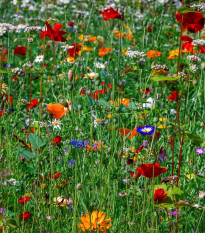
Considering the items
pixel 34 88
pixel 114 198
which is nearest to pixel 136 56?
pixel 114 198

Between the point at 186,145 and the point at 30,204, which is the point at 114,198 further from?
the point at 186,145

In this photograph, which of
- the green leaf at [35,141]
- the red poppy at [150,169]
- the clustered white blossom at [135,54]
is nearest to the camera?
the red poppy at [150,169]

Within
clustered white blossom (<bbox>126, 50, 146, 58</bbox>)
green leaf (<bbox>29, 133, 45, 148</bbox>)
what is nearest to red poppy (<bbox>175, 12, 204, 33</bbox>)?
clustered white blossom (<bbox>126, 50, 146, 58</bbox>)

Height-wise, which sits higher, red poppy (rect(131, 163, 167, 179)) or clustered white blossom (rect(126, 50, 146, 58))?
clustered white blossom (rect(126, 50, 146, 58))

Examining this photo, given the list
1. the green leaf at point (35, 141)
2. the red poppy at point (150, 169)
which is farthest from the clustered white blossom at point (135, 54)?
the red poppy at point (150, 169)

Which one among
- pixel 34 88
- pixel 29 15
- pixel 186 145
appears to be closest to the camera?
pixel 186 145

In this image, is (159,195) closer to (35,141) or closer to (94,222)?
(94,222)

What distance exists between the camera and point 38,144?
125 cm

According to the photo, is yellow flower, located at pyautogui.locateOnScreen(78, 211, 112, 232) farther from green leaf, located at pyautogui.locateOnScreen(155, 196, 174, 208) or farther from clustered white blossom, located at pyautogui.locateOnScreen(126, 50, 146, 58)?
clustered white blossom, located at pyautogui.locateOnScreen(126, 50, 146, 58)

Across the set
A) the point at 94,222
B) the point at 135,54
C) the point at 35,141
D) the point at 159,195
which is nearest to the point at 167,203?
the point at 159,195

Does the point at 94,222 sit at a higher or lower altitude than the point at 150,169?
lower

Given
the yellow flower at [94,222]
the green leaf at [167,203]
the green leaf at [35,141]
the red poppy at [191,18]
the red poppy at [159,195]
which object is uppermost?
the red poppy at [191,18]

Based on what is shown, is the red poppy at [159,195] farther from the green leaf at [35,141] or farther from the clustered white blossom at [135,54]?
the clustered white blossom at [135,54]

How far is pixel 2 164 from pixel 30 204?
193mm
